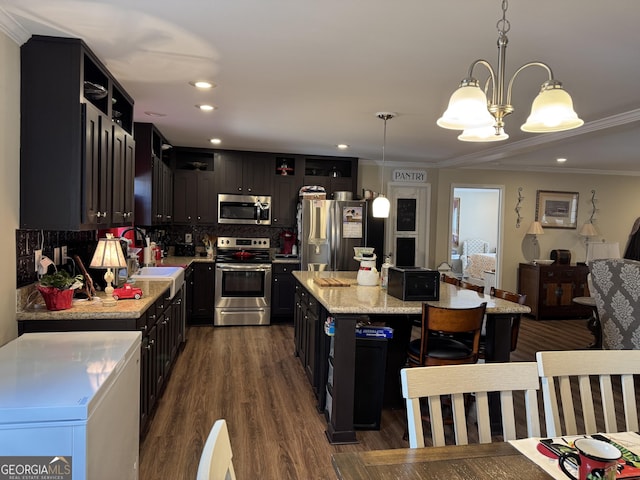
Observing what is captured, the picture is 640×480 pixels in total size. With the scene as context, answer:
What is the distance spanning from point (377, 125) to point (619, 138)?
2751mm

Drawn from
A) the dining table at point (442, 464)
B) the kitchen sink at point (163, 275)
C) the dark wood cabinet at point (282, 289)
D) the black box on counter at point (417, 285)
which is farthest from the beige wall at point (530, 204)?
the dining table at point (442, 464)

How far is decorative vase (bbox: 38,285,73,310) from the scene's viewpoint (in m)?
2.43

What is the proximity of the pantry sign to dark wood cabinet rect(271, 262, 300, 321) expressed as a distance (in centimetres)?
223

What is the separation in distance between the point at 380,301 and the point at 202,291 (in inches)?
134

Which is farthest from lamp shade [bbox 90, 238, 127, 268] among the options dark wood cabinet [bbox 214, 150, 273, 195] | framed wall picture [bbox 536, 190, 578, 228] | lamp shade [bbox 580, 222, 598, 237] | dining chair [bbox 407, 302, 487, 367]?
lamp shade [bbox 580, 222, 598, 237]

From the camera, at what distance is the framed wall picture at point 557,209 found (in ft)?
24.1

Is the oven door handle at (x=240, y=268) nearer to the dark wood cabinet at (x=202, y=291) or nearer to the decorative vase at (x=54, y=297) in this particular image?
the dark wood cabinet at (x=202, y=291)

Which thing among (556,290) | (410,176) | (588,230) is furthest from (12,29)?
(588,230)

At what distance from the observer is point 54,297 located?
245 centimetres

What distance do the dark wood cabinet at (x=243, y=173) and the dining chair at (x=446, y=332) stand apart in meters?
3.81

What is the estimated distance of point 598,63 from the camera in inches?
102

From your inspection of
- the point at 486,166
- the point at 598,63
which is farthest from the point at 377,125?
the point at 486,166

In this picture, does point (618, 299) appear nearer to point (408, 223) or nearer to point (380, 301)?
point (380, 301)

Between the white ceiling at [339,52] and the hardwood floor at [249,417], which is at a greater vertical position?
the white ceiling at [339,52]
